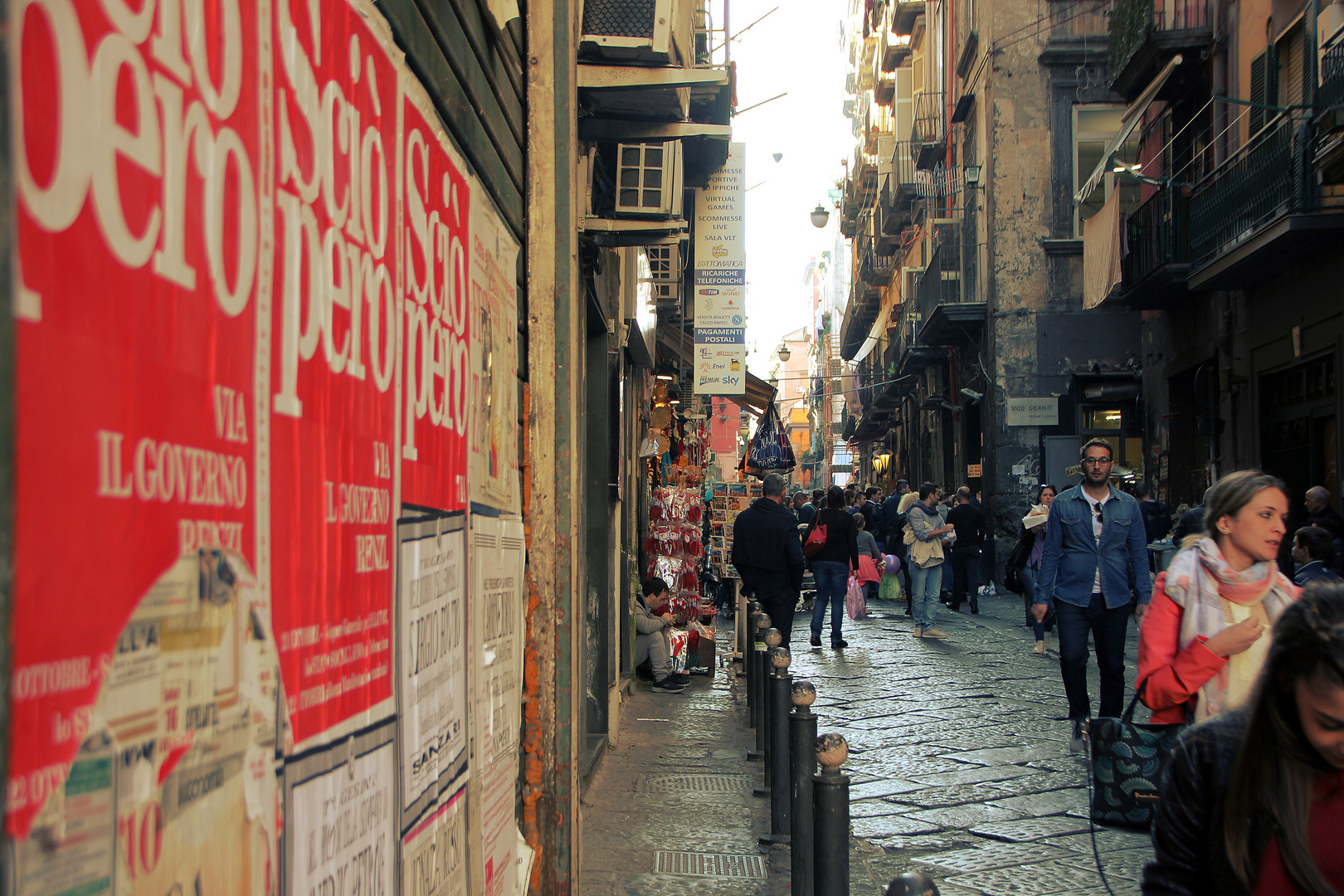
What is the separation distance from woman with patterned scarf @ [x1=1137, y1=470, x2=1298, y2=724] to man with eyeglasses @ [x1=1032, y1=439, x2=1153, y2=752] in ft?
9.10

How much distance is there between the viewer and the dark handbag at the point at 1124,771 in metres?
3.96

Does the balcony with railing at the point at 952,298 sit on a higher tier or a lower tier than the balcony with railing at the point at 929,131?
lower

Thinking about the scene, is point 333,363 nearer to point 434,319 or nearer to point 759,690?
point 434,319

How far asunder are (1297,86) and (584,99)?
1064 centimetres

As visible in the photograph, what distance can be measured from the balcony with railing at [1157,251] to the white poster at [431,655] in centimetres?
1490

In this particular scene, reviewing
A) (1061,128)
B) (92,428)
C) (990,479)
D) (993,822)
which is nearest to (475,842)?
(92,428)

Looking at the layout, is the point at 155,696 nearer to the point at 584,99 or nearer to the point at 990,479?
the point at 584,99

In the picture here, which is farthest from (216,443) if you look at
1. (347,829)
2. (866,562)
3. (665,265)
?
(866,562)

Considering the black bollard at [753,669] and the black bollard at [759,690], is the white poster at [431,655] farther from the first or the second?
the black bollard at [753,669]

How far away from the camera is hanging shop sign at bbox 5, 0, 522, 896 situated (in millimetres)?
989

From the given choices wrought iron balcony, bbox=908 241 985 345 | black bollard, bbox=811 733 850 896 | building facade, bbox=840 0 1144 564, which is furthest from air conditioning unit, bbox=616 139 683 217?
wrought iron balcony, bbox=908 241 985 345

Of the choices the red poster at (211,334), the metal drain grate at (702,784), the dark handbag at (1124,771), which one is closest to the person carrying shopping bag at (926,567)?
the metal drain grate at (702,784)

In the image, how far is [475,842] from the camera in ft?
9.73

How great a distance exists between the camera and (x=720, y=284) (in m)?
9.99
